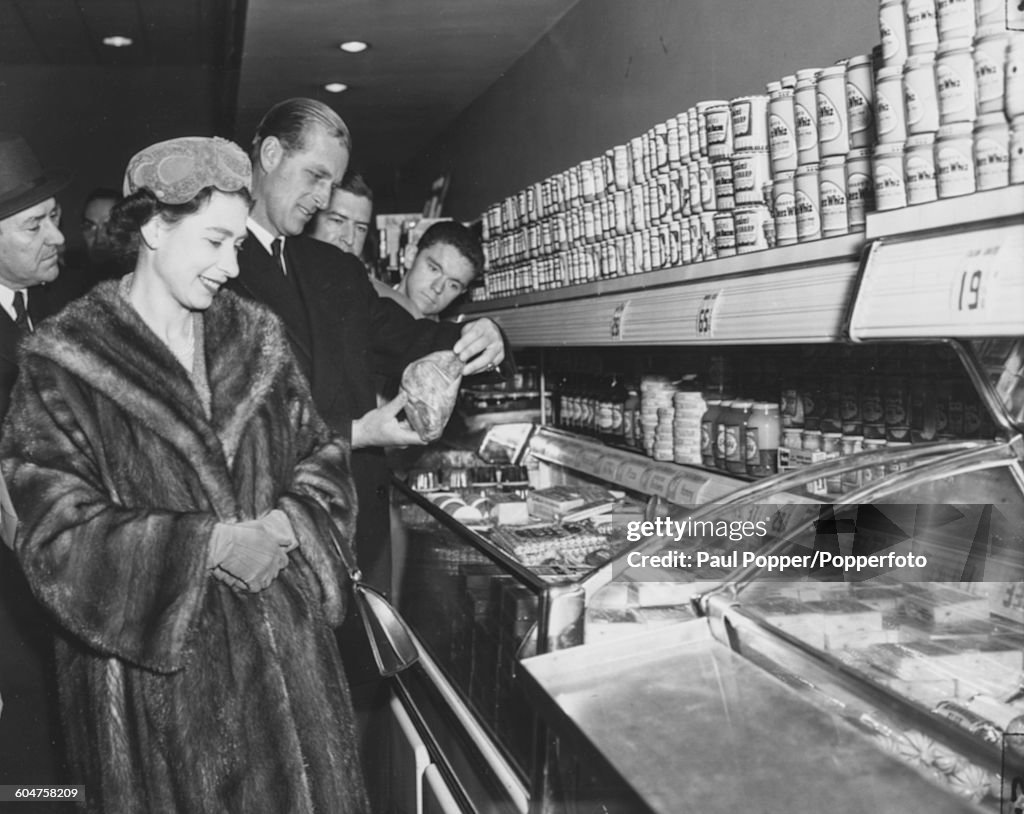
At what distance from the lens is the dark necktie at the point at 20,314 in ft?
7.11

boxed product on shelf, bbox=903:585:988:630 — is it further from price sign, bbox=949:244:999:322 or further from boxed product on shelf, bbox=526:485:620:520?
boxed product on shelf, bbox=526:485:620:520

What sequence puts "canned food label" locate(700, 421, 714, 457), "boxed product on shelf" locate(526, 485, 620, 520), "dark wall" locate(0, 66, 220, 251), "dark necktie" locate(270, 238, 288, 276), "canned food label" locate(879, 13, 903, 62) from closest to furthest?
"canned food label" locate(879, 13, 903, 62), "canned food label" locate(700, 421, 714, 457), "dark necktie" locate(270, 238, 288, 276), "boxed product on shelf" locate(526, 485, 620, 520), "dark wall" locate(0, 66, 220, 251)

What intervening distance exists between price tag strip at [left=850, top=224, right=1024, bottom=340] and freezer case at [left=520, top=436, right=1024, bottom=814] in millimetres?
183

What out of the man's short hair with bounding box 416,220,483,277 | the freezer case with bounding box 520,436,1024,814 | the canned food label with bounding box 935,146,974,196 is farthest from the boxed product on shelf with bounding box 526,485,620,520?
the canned food label with bounding box 935,146,974,196

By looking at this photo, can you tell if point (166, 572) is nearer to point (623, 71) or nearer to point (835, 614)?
point (835, 614)

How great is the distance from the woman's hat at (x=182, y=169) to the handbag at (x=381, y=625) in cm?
69

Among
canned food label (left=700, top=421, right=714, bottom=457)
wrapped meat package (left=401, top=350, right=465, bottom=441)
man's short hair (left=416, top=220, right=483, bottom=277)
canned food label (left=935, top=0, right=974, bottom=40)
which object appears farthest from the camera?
man's short hair (left=416, top=220, right=483, bottom=277)

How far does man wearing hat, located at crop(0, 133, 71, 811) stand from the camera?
86.0 inches

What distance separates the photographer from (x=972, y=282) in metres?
0.90

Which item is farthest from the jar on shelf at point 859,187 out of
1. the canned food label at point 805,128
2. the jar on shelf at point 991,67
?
the jar on shelf at point 991,67

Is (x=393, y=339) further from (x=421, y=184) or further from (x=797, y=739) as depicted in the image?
(x=421, y=184)

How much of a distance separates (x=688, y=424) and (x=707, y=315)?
0.56 m

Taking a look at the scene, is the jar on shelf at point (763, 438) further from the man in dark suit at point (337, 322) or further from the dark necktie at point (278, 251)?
the dark necktie at point (278, 251)

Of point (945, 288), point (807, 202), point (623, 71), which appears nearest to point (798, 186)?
point (807, 202)
